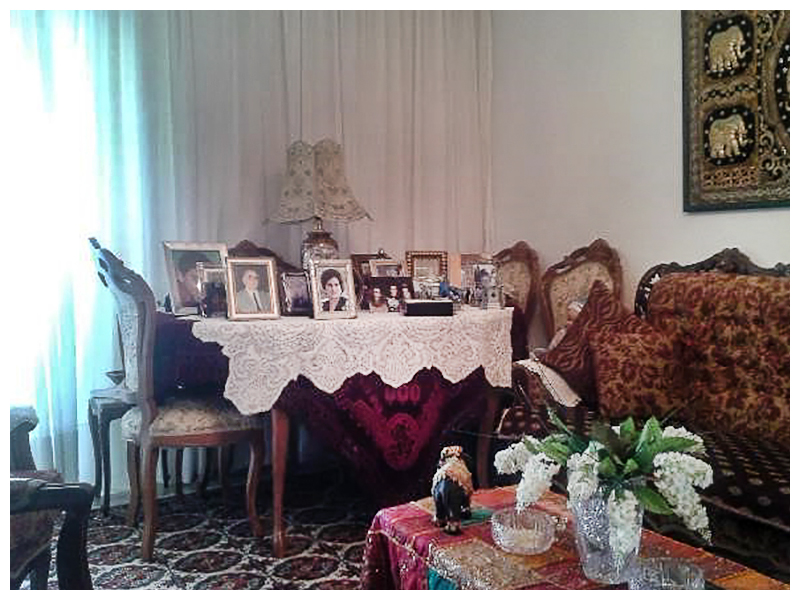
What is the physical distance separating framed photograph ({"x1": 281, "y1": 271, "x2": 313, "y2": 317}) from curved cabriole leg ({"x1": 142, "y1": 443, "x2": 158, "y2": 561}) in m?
0.68

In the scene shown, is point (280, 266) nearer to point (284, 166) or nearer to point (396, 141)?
point (284, 166)

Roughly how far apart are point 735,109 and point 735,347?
1017mm

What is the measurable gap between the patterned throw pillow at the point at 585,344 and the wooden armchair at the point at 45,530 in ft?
5.91

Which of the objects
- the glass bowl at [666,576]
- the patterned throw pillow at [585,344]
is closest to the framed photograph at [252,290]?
the patterned throw pillow at [585,344]

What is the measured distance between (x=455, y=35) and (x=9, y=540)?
352 cm

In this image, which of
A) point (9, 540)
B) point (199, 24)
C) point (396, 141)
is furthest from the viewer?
point (396, 141)

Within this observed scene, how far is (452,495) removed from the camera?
5.47 feet

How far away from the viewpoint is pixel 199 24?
137 inches

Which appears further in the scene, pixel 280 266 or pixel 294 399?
pixel 280 266

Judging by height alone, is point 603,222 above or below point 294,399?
above

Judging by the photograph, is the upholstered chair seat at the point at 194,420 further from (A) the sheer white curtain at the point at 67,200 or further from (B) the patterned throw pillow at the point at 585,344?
(B) the patterned throw pillow at the point at 585,344

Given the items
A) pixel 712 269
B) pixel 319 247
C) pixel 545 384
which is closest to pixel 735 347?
pixel 712 269

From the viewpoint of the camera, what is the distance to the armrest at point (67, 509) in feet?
5.19

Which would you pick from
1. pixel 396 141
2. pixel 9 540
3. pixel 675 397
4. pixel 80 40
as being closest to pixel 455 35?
pixel 396 141
